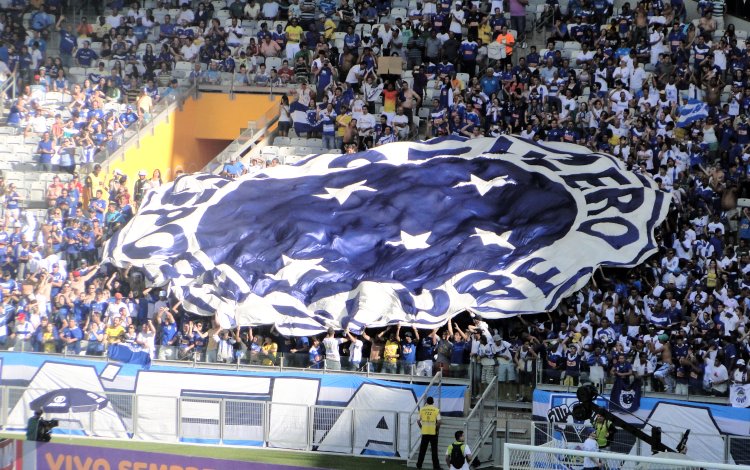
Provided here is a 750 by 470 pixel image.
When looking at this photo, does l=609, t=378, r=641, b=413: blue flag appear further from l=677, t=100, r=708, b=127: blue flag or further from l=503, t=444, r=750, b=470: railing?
l=677, t=100, r=708, b=127: blue flag

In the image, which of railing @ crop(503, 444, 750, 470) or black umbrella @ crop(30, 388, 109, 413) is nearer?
railing @ crop(503, 444, 750, 470)

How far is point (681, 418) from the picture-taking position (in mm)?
22125

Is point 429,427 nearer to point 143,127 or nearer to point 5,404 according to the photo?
point 5,404

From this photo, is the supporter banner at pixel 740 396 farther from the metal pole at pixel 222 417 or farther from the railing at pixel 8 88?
the railing at pixel 8 88

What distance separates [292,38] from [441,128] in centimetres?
561

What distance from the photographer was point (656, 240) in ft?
86.6

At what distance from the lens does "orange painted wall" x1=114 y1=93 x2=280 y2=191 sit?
1304 inches

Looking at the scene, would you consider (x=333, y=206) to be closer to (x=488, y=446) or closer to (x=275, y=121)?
(x=275, y=121)

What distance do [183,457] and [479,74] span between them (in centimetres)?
1594

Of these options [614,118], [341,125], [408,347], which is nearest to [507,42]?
[341,125]

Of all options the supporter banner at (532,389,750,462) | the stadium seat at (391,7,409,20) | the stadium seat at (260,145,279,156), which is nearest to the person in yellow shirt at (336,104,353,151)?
the stadium seat at (260,145,279,156)

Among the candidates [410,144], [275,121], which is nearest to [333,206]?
Answer: [410,144]

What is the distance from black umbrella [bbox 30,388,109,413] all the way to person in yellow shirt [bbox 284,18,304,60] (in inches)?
476

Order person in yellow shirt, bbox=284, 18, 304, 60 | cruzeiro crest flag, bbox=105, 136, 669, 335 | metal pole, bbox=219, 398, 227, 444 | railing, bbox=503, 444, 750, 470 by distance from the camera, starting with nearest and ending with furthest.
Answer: railing, bbox=503, 444, 750, 470 → metal pole, bbox=219, 398, 227, 444 → cruzeiro crest flag, bbox=105, 136, 669, 335 → person in yellow shirt, bbox=284, 18, 304, 60
